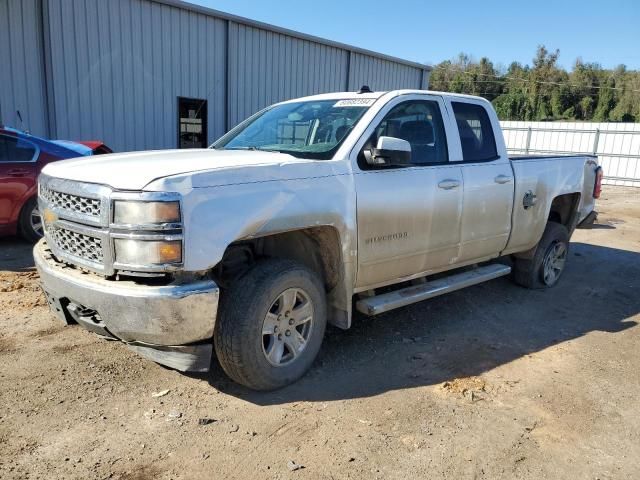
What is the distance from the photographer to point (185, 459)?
9.20 feet

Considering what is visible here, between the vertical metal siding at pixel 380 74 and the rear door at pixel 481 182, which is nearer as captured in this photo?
the rear door at pixel 481 182

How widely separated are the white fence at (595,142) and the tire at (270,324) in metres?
22.0

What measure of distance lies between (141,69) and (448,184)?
923 cm

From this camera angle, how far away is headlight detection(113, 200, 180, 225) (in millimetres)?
2820

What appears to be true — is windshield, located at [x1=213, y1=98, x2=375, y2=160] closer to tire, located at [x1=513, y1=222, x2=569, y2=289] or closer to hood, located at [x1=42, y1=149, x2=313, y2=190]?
hood, located at [x1=42, y1=149, x2=313, y2=190]

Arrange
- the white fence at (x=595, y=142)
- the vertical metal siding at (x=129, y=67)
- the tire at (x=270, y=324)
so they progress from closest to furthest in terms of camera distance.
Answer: the tire at (x=270, y=324)
the vertical metal siding at (x=129, y=67)
the white fence at (x=595, y=142)

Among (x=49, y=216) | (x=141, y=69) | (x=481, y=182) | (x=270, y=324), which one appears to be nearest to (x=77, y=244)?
(x=49, y=216)

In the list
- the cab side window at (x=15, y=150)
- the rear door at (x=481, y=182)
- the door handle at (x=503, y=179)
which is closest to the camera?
the rear door at (x=481, y=182)

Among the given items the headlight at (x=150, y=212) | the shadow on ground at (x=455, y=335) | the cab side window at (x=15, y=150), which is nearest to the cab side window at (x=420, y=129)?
the shadow on ground at (x=455, y=335)

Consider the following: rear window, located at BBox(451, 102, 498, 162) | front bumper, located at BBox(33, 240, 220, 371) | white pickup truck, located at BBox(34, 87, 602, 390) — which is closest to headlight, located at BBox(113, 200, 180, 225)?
white pickup truck, located at BBox(34, 87, 602, 390)

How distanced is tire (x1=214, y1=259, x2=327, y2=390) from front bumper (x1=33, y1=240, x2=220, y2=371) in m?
0.19

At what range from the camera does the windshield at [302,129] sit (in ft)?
13.0

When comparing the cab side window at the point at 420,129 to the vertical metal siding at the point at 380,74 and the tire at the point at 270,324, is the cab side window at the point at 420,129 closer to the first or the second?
the tire at the point at 270,324

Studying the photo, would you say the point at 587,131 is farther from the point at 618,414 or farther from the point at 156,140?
the point at 618,414
